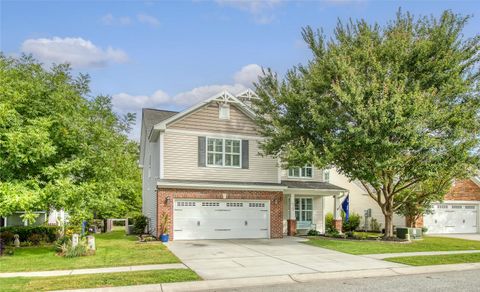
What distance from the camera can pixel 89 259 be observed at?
13203mm

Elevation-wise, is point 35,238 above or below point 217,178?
below

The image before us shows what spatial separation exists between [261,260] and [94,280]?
5.46m

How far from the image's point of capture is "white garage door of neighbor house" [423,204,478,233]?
28203mm

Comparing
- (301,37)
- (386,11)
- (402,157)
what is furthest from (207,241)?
(386,11)

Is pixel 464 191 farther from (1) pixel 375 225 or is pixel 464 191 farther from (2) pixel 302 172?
(2) pixel 302 172

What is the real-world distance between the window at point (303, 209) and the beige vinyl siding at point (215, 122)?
5754 mm

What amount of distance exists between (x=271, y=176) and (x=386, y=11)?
9.96 m

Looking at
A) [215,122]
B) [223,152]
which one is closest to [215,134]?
[215,122]

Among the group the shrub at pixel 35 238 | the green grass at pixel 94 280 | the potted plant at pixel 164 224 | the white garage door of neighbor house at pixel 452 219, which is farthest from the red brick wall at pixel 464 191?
the shrub at pixel 35 238

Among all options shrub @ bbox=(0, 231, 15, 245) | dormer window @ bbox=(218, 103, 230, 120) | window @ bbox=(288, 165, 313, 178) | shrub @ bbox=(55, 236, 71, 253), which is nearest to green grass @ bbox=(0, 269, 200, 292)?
shrub @ bbox=(55, 236, 71, 253)

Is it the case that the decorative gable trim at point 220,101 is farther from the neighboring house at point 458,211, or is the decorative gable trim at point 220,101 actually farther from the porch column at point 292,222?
the neighboring house at point 458,211

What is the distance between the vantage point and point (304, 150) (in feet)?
58.6

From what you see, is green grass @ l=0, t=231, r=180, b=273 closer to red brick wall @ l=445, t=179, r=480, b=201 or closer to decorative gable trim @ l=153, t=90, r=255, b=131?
decorative gable trim @ l=153, t=90, r=255, b=131

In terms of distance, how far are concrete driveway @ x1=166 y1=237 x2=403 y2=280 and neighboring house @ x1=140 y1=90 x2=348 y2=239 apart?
266 cm
